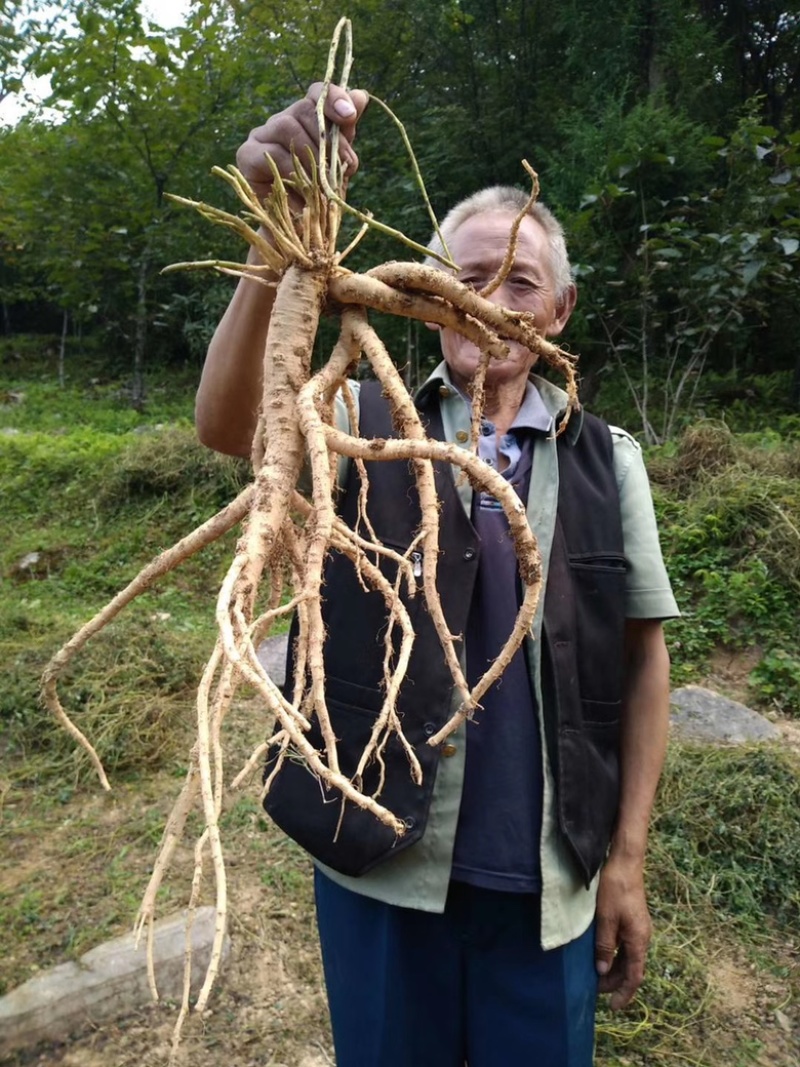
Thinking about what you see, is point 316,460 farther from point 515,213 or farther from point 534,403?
point 515,213

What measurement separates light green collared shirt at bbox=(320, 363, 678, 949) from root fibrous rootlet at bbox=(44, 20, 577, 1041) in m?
0.11

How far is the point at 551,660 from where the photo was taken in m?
1.05

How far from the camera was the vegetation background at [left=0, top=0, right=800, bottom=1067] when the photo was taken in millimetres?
1989

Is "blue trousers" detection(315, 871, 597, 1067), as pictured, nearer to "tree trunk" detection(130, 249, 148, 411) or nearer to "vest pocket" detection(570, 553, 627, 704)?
"vest pocket" detection(570, 553, 627, 704)

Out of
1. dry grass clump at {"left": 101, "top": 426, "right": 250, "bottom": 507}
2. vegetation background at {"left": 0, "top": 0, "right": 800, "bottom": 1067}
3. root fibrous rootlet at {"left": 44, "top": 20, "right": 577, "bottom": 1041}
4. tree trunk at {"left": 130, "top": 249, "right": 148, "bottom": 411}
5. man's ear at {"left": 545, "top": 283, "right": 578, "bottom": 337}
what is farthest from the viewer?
tree trunk at {"left": 130, "top": 249, "right": 148, "bottom": 411}

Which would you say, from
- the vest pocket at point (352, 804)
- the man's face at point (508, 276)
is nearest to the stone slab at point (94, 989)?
the vest pocket at point (352, 804)

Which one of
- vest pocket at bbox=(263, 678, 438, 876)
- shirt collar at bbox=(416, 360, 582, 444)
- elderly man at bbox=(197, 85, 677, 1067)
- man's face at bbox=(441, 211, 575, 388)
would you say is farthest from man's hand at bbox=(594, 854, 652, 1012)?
man's face at bbox=(441, 211, 575, 388)

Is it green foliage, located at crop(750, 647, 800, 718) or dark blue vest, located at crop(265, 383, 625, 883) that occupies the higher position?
dark blue vest, located at crop(265, 383, 625, 883)

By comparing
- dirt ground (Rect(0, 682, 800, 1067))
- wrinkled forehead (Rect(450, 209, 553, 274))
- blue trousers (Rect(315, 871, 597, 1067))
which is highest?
wrinkled forehead (Rect(450, 209, 553, 274))

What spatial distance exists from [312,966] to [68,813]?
109cm

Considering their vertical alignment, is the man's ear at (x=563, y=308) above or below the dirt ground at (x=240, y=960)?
above

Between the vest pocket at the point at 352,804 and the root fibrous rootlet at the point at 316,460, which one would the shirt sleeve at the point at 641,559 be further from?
the vest pocket at the point at 352,804

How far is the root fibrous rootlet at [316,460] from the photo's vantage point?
2.72 ft

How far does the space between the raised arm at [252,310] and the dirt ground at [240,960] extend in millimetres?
1422
